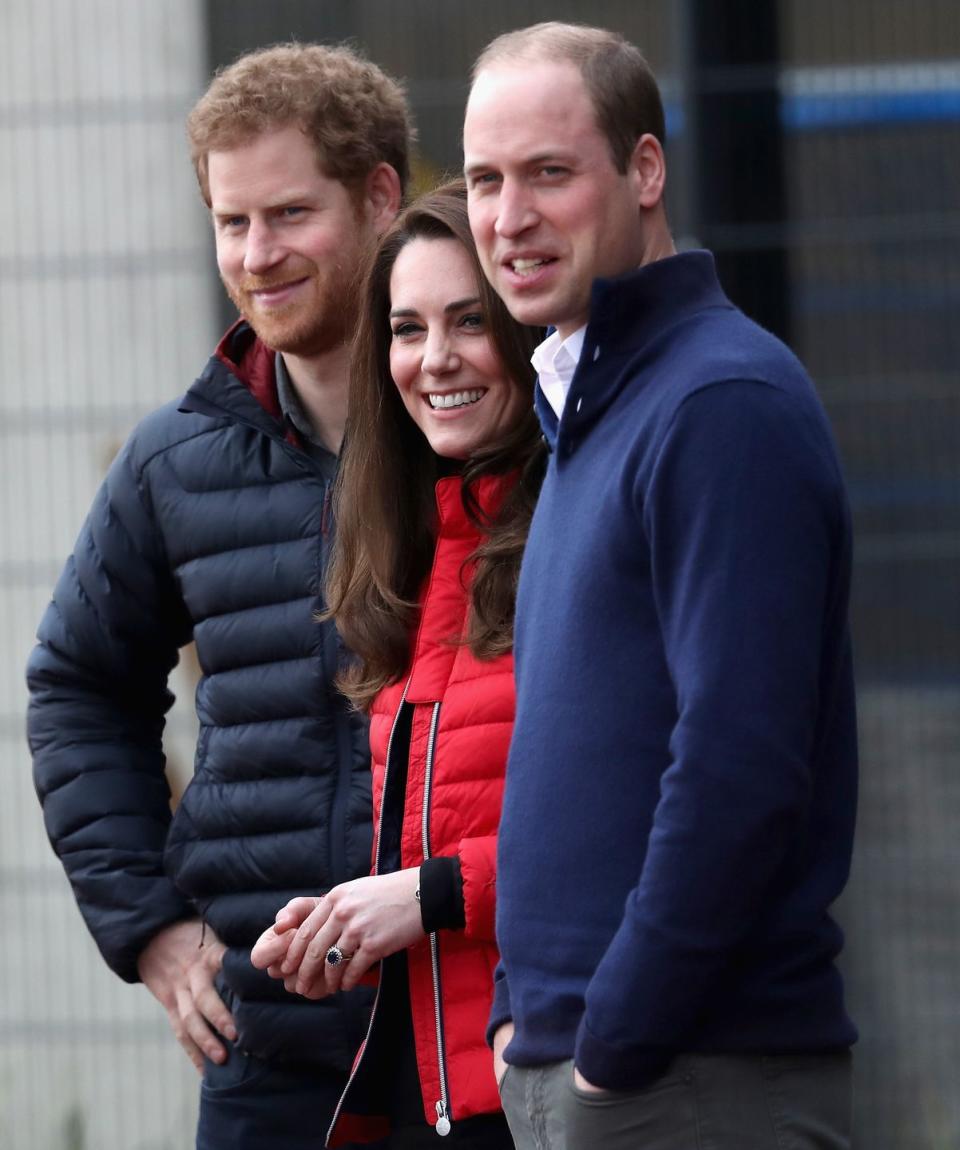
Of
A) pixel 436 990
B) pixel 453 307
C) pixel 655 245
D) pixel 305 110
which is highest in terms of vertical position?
pixel 305 110

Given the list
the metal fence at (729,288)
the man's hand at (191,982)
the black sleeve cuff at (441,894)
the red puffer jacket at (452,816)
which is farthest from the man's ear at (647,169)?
the metal fence at (729,288)

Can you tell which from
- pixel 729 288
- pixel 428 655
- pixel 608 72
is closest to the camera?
pixel 608 72

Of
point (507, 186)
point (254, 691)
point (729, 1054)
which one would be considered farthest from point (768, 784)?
point (254, 691)

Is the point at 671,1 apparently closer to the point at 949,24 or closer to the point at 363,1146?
the point at 949,24

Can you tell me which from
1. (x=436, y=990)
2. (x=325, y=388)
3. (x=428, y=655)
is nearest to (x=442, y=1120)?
(x=436, y=990)

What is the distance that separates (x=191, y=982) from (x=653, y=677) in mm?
1251

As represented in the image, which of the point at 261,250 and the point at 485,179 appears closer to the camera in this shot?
the point at 485,179

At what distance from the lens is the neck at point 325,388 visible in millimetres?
2730

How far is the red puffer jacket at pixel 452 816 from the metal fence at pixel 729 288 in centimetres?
177

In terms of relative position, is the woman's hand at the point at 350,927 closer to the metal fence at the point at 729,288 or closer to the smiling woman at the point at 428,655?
the smiling woman at the point at 428,655

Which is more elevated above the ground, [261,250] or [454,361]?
[261,250]

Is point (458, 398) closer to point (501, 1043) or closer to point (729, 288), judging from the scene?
point (501, 1043)

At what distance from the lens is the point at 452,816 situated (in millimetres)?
2303

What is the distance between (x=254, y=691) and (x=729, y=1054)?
1039 millimetres
